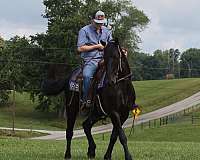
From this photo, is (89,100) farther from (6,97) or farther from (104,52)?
(6,97)

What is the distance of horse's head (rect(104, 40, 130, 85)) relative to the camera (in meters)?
10.4

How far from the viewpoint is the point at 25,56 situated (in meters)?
76.0

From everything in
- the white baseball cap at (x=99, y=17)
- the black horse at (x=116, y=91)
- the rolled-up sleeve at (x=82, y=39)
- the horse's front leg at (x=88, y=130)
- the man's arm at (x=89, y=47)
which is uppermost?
the white baseball cap at (x=99, y=17)

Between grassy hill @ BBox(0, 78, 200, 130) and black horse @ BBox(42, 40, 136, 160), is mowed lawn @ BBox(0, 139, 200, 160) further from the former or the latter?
grassy hill @ BBox(0, 78, 200, 130)

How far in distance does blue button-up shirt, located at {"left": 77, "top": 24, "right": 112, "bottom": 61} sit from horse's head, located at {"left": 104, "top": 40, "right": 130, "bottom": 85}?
103 centimetres

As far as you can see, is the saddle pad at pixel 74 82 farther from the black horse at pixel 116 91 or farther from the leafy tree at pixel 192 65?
the leafy tree at pixel 192 65

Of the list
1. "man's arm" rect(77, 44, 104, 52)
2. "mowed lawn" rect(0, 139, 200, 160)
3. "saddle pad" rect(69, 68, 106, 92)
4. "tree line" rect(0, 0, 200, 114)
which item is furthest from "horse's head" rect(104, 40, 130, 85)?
"tree line" rect(0, 0, 200, 114)

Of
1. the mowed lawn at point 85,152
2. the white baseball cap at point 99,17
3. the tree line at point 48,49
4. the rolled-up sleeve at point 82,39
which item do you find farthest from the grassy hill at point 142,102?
the white baseball cap at point 99,17

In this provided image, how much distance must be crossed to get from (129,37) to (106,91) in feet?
266

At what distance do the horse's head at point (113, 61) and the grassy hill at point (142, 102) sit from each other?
58.9m

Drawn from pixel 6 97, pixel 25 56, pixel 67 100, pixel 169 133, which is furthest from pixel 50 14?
pixel 67 100

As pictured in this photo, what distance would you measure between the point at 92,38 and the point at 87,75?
99 centimetres

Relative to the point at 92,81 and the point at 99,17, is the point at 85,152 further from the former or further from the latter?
the point at 99,17

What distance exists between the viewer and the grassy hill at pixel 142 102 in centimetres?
7412
